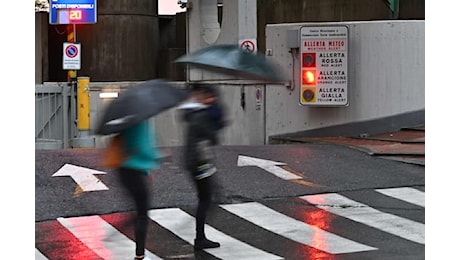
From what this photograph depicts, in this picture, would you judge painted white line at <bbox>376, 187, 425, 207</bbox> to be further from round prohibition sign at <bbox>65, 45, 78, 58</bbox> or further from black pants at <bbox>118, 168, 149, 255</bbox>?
round prohibition sign at <bbox>65, 45, 78, 58</bbox>

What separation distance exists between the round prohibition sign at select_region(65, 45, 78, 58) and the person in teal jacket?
37.3 ft

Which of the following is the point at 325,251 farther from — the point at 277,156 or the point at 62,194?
the point at 277,156

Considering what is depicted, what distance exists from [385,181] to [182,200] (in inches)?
125

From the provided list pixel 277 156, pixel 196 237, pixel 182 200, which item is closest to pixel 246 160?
pixel 277 156

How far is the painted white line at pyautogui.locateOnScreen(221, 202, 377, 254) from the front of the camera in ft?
26.2

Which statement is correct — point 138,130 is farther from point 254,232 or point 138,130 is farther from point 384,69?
point 384,69

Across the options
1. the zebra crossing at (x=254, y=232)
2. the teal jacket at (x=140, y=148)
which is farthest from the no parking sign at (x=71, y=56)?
the teal jacket at (x=140, y=148)

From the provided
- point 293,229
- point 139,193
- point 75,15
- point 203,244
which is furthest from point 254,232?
point 75,15

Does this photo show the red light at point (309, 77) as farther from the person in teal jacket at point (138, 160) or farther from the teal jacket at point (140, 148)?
the teal jacket at point (140, 148)

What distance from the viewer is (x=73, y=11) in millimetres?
17859

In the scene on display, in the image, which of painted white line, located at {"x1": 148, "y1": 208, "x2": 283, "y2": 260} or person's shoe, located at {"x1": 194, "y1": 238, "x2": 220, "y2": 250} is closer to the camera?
painted white line, located at {"x1": 148, "y1": 208, "x2": 283, "y2": 260}

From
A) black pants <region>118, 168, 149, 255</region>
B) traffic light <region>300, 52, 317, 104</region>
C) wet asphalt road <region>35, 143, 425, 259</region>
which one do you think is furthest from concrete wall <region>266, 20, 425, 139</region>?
black pants <region>118, 168, 149, 255</region>

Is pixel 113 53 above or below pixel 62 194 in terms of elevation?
above

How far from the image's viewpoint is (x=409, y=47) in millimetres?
15344
